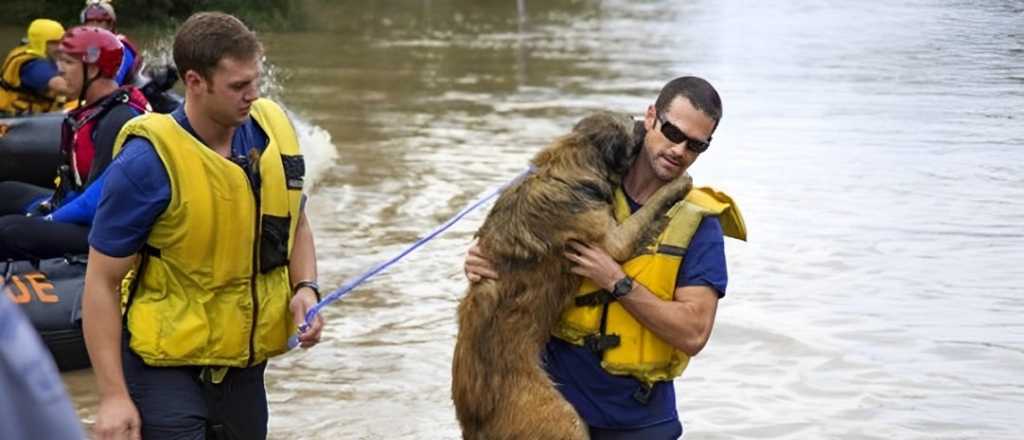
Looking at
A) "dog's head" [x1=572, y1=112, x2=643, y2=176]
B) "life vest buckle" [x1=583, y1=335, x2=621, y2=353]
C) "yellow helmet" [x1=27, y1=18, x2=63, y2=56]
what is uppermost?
"dog's head" [x1=572, y1=112, x2=643, y2=176]

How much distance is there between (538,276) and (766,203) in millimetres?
9565

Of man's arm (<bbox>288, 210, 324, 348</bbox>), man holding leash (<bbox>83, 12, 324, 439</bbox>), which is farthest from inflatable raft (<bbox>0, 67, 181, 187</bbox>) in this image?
man holding leash (<bbox>83, 12, 324, 439</bbox>)

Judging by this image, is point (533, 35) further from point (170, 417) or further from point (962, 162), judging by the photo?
point (170, 417)

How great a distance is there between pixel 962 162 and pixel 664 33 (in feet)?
51.1

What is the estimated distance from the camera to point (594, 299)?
4.50m

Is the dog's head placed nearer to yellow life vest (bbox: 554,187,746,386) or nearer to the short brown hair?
yellow life vest (bbox: 554,187,746,386)

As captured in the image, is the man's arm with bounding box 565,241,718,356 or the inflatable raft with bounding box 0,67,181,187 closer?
the man's arm with bounding box 565,241,718,356

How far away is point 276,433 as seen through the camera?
26.2ft

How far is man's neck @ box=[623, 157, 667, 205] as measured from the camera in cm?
→ 455

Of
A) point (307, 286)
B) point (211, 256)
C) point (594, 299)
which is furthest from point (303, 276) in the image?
point (594, 299)

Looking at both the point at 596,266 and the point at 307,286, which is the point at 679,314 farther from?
the point at 307,286

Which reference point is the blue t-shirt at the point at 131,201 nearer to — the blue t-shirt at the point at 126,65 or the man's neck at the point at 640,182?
the man's neck at the point at 640,182

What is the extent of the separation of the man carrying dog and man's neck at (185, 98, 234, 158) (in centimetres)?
74

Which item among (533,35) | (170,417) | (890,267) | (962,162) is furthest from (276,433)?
(533,35)
